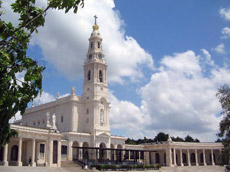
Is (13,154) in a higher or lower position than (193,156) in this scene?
higher

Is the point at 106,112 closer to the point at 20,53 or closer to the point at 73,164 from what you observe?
the point at 73,164

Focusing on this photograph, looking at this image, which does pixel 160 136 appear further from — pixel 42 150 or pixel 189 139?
pixel 42 150

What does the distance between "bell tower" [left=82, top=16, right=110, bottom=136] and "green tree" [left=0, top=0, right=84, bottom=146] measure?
54737 mm

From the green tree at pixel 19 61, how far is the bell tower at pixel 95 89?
2155 inches

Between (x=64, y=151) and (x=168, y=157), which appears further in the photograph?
(x=168, y=157)

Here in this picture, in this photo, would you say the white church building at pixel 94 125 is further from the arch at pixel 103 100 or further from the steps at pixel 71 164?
the steps at pixel 71 164

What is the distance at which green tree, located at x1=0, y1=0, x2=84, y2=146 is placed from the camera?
793 cm

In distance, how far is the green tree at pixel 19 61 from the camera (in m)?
7.93

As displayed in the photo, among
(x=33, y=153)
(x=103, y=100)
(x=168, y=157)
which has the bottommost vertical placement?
(x=168, y=157)

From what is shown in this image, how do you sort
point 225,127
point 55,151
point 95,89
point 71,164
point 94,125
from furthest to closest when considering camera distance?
point 95,89 → point 94,125 → point 71,164 → point 55,151 → point 225,127

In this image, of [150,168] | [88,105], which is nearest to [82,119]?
[88,105]

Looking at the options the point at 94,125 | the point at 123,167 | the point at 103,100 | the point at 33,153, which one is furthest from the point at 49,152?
the point at 103,100

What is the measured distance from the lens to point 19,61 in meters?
8.71

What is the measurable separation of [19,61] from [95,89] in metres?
57.5
